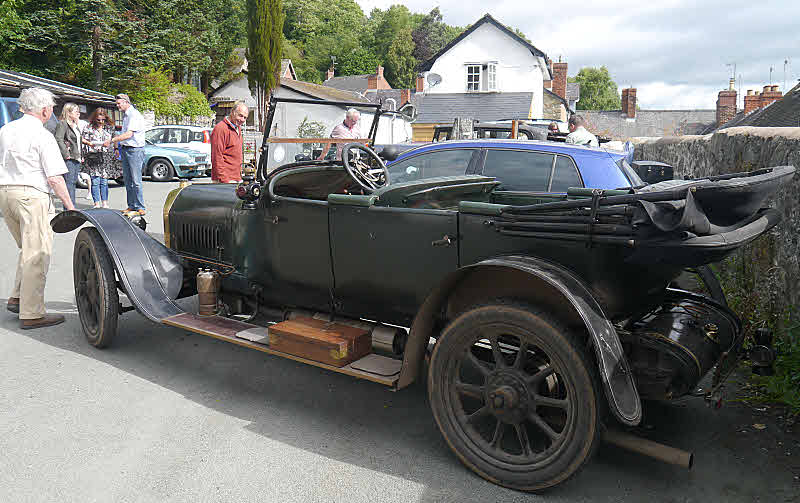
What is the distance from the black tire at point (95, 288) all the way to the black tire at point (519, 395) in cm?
278

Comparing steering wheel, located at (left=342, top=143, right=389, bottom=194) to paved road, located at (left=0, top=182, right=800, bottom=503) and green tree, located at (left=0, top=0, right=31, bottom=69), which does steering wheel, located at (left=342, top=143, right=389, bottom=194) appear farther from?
green tree, located at (left=0, top=0, right=31, bottom=69)

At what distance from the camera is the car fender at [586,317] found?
8.21ft

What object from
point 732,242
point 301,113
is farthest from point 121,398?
point 732,242

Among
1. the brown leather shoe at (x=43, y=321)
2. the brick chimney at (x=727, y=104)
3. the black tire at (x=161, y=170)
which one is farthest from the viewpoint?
the brick chimney at (x=727, y=104)

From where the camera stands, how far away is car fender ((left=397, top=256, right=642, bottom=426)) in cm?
250

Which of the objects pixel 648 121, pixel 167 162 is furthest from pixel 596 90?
pixel 167 162

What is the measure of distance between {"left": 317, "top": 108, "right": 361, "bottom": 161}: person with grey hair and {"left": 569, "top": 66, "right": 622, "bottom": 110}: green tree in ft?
331

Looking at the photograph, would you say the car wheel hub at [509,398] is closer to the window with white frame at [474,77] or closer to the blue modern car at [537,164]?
the blue modern car at [537,164]

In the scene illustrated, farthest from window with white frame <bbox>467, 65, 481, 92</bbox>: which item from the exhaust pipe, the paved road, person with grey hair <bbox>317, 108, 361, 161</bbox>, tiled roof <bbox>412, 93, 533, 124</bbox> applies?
the exhaust pipe

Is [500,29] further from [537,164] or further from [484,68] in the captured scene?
[537,164]

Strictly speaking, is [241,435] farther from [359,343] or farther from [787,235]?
[787,235]

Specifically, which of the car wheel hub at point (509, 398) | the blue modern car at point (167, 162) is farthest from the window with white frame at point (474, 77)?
the car wheel hub at point (509, 398)

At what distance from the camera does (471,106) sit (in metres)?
34.1

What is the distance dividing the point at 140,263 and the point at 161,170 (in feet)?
49.4
